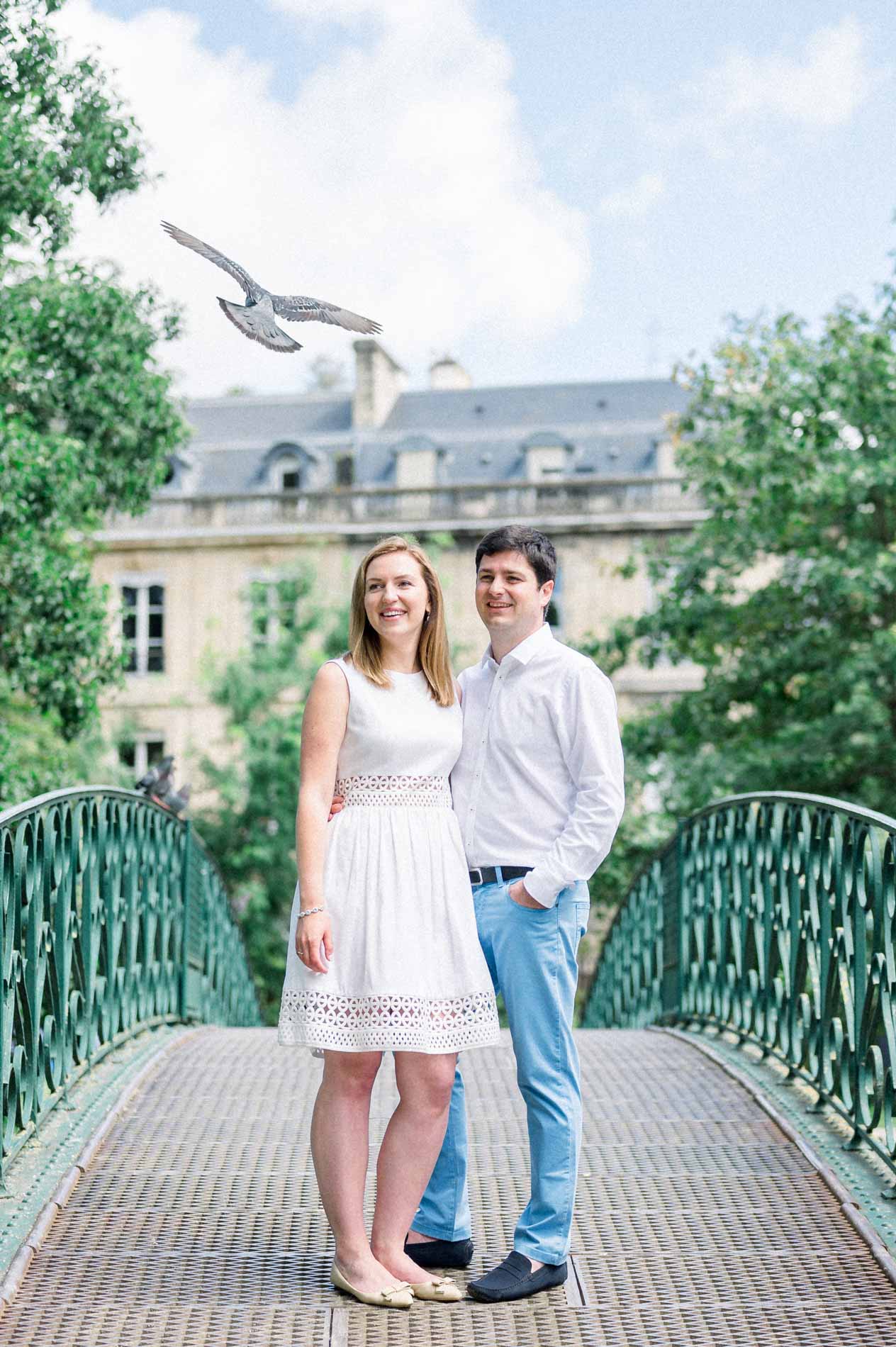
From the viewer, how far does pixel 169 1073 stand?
18.6 feet

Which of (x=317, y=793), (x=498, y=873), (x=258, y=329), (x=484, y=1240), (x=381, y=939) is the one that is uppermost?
(x=258, y=329)

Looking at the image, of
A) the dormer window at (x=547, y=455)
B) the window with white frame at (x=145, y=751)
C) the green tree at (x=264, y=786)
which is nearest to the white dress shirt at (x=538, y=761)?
the green tree at (x=264, y=786)

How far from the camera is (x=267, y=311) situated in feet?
10.7

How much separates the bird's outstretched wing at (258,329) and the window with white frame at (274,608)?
73.5ft

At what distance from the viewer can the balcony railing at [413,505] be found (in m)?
30.0

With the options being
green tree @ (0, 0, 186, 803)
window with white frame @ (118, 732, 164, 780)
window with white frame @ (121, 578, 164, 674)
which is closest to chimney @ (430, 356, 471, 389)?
window with white frame @ (121, 578, 164, 674)

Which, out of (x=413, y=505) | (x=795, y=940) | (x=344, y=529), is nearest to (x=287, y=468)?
(x=344, y=529)

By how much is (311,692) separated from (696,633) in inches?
513

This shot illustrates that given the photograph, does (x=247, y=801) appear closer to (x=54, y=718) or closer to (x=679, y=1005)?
(x=54, y=718)

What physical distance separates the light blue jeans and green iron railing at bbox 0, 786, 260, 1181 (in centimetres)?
135

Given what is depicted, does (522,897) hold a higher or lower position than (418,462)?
lower

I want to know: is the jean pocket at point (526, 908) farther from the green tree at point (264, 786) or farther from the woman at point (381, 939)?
the green tree at point (264, 786)

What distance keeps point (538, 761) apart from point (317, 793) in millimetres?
552

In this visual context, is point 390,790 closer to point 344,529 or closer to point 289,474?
point 344,529
